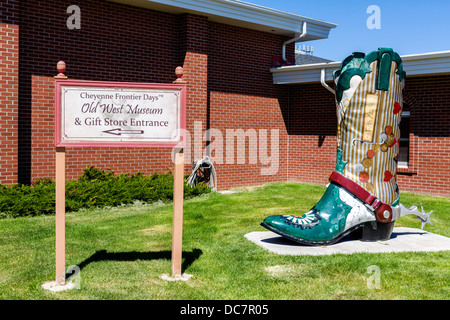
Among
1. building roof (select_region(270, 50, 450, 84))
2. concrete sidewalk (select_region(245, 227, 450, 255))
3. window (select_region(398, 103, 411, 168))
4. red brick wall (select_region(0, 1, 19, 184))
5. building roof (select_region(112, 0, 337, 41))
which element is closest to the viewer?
concrete sidewalk (select_region(245, 227, 450, 255))

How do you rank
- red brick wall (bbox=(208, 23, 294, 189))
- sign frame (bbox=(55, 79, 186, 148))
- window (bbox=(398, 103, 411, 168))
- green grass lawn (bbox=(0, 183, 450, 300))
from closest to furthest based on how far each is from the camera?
green grass lawn (bbox=(0, 183, 450, 300)), sign frame (bbox=(55, 79, 186, 148)), window (bbox=(398, 103, 411, 168)), red brick wall (bbox=(208, 23, 294, 189))

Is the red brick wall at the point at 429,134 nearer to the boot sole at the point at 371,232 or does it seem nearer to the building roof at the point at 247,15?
the building roof at the point at 247,15

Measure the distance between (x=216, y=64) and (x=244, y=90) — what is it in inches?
45.7

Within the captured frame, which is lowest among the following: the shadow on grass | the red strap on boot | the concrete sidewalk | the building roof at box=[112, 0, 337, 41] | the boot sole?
the shadow on grass

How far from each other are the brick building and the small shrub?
1.29 feet

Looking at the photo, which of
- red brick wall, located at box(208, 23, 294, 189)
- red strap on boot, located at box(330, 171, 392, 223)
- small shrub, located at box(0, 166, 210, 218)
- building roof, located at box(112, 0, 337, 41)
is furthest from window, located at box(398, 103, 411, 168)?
red strap on boot, located at box(330, 171, 392, 223)

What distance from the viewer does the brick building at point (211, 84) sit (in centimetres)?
1002

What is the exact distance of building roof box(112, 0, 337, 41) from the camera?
11.6 meters

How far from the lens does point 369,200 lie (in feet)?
21.3

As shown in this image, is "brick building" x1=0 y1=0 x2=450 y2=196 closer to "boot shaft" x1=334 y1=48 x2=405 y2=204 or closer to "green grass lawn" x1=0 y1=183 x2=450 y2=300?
"green grass lawn" x1=0 y1=183 x2=450 y2=300

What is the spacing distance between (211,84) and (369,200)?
736cm

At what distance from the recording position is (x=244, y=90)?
13.8 m

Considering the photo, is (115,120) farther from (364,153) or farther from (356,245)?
(356,245)

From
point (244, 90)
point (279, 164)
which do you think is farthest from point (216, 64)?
point (279, 164)
